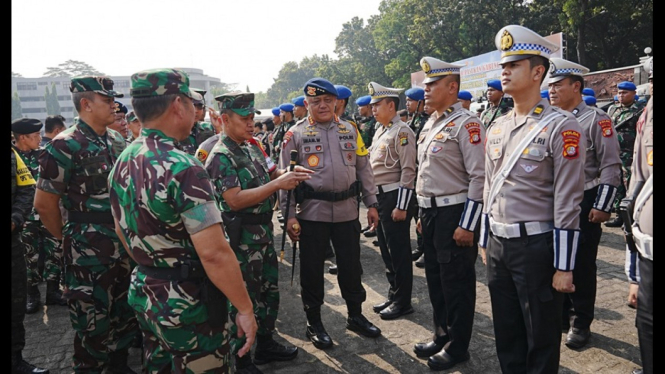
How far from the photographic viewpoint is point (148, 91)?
224 centimetres

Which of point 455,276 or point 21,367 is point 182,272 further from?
point 21,367

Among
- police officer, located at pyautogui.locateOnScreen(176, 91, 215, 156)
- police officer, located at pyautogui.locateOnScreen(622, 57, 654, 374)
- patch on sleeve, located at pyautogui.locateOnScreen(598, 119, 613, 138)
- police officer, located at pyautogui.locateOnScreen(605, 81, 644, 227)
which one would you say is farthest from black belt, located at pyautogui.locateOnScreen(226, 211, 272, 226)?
police officer, located at pyautogui.locateOnScreen(605, 81, 644, 227)

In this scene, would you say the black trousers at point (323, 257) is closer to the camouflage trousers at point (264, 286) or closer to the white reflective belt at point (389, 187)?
the camouflage trousers at point (264, 286)

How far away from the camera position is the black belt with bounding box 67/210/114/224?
3512mm

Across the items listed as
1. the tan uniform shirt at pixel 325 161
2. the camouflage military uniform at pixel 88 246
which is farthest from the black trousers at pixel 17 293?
the tan uniform shirt at pixel 325 161

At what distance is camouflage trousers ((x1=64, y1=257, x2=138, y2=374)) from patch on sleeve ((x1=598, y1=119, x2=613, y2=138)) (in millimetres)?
4352

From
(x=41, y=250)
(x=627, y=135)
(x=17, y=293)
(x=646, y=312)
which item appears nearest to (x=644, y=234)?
(x=646, y=312)

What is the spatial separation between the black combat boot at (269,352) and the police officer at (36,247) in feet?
9.96

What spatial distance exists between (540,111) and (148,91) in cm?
228

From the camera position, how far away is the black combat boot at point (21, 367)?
3.76 metres

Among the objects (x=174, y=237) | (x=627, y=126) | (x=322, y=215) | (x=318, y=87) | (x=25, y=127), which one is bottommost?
(x=322, y=215)

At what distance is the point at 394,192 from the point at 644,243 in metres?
3.17

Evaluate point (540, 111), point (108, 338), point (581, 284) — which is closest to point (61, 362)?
point (108, 338)

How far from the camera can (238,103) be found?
11.6ft
